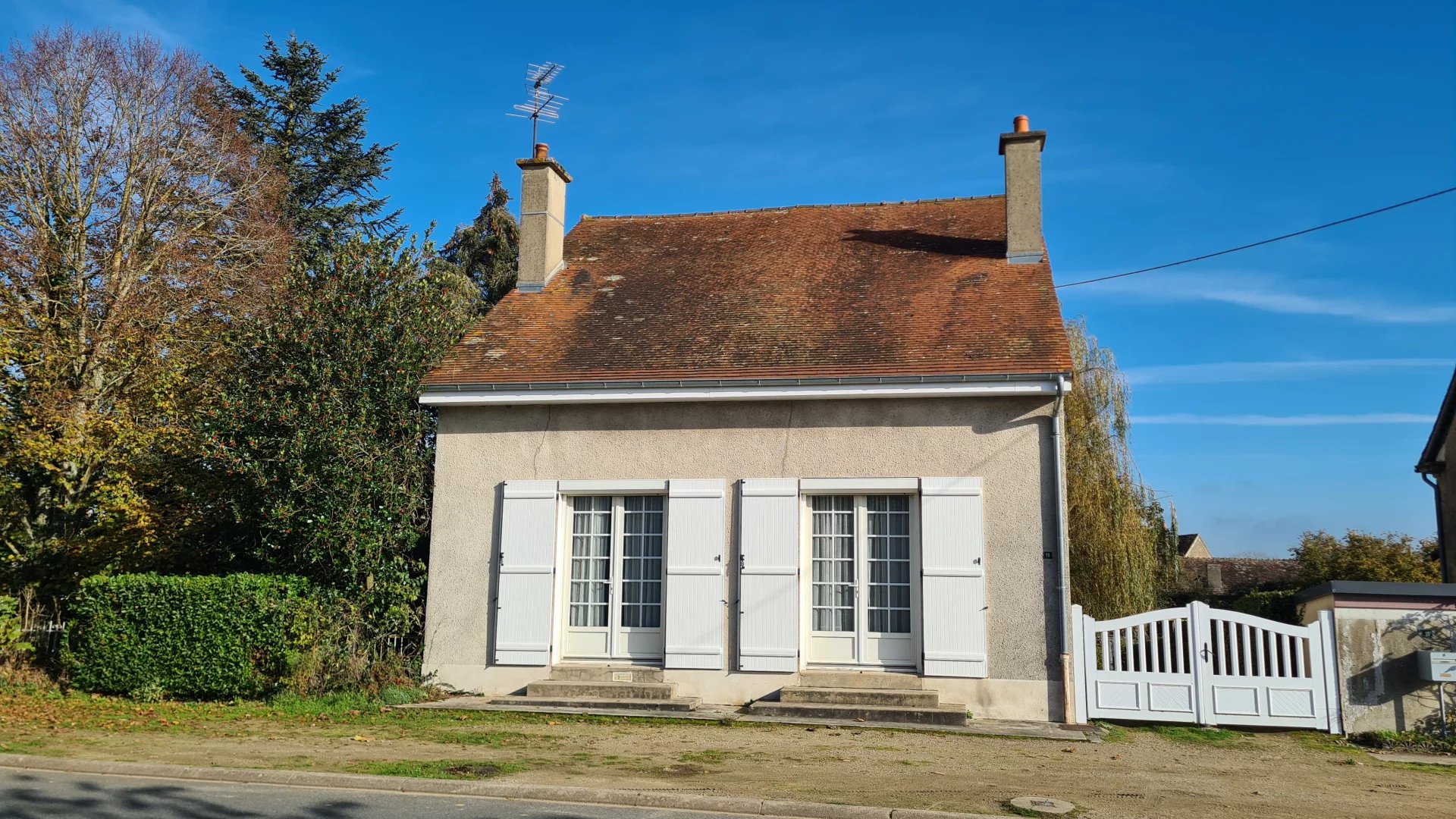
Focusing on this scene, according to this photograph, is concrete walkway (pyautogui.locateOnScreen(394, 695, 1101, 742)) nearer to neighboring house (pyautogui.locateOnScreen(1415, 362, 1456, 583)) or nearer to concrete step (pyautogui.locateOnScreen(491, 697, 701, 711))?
concrete step (pyautogui.locateOnScreen(491, 697, 701, 711))

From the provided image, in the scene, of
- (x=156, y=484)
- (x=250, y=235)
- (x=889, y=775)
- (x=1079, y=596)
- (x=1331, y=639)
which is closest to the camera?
(x=889, y=775)

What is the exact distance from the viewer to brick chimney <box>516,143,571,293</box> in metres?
14.1

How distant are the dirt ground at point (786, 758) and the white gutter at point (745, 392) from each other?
3.41 m

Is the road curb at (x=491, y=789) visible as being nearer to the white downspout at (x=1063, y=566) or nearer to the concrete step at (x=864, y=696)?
the concrete step at (x=864, y=696)

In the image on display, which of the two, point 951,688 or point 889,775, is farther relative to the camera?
point 951,688

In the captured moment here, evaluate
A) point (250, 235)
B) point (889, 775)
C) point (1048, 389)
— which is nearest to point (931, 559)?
point (1048, 389)

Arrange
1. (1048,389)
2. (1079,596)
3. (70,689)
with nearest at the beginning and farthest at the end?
(1048,389), (70,689), (1079,596)

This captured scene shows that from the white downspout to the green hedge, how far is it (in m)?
7.82

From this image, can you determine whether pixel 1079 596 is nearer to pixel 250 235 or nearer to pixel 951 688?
pixel 951 688

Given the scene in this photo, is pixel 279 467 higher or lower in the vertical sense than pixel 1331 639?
higher

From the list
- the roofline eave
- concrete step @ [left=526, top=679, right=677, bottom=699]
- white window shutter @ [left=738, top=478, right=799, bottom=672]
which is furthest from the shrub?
white window shutter @ [left=738, top=478, right=799, bottom=672]

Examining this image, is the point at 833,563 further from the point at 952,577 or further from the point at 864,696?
the point at 864,696

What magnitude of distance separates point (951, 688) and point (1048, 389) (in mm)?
3185

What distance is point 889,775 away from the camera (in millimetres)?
7402
